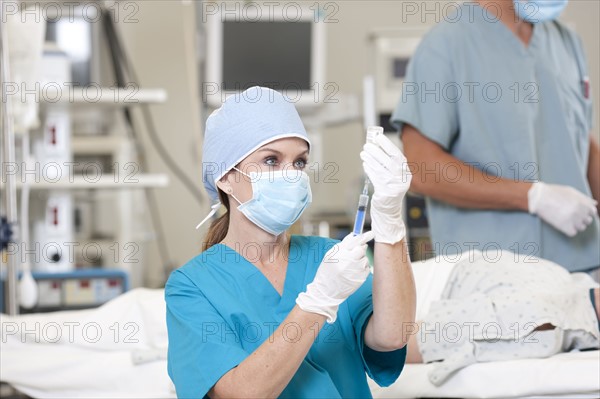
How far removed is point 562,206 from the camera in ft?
6.80

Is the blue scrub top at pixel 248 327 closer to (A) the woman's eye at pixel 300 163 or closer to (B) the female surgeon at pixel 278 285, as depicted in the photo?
(B) the female surgeon at pixel 278 285

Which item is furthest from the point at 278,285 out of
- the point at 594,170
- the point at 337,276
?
the point at 594,170

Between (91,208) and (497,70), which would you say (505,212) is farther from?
(91,208)

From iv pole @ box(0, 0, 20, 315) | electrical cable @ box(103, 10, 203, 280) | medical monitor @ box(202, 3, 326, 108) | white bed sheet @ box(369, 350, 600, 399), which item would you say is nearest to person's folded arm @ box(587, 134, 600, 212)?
white bed sheet @ box(369, 350, 600, 399)

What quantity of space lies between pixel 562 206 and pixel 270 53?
2.57 m

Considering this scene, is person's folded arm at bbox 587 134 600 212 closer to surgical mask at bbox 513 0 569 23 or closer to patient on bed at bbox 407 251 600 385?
surgical mask at bbox 513 0 569 23

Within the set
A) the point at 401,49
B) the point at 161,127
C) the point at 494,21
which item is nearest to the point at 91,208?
the point at 161,127

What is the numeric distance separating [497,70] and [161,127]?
3.51 metres

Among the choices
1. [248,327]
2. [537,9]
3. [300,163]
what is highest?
[537,9]

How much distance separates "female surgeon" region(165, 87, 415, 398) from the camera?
47.2 inches

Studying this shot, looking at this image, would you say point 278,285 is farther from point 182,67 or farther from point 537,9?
point 182,67

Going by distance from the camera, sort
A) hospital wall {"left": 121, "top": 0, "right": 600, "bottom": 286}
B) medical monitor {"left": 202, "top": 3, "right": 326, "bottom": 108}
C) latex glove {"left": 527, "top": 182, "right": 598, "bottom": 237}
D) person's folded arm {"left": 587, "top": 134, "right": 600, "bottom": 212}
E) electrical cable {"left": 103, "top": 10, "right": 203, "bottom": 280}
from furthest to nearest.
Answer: hospital wall {"left": 121, "top": 0, "right": 600, "bottom": 286}
electrical cable {"left": 103, "top": 10, "right": 203, "bottom": 280}
medical monitor {"left": 202, "top": 3, "right": 326, "bottom": 108}
person's folded arm {"left": 587, "top": 134, "right": 600, "bottom": 212}
latex glove {"left": 527, "top": 182, "right": 598, "bottom": 237}

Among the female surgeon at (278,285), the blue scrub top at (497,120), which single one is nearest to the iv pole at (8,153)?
the blue scrub top at (497,120)

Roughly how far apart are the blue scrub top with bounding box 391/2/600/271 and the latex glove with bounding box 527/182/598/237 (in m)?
0.07
